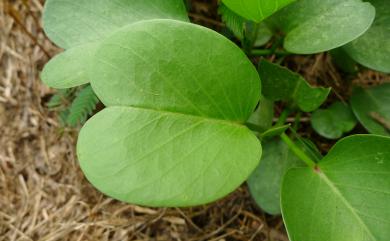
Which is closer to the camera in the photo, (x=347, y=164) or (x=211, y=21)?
(x=347, y=164)

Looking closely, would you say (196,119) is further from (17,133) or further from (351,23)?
(17,133)

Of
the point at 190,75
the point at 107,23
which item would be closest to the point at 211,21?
the point at 107,23

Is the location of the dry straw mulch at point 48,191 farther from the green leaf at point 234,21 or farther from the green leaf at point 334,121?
the green leaf at point 234,21

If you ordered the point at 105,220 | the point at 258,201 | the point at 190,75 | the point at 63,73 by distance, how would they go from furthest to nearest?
1. the point at 105,220
2. the point at 258,201
3. the point at 63,73
4. the point at 190,75

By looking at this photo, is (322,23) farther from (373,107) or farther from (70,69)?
(70,69)

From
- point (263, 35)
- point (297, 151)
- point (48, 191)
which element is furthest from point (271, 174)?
point (48, 191)

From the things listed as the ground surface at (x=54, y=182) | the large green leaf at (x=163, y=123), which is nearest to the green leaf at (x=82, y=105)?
the ground surface at (x=54, y=182)
